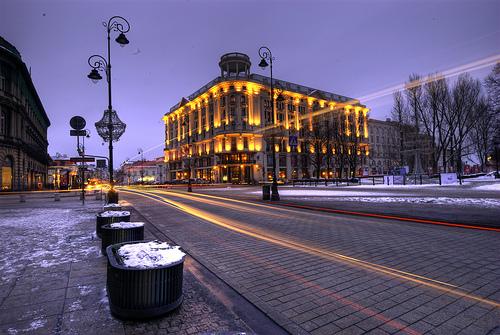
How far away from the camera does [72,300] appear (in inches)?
150

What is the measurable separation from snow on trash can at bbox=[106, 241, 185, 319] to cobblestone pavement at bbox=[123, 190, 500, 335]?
1.14 meters

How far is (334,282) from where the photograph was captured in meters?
4.38

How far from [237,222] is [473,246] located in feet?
22.6

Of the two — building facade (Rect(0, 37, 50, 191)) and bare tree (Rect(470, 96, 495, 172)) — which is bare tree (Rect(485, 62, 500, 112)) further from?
building facade (Rect(0, 37, 50, 191))

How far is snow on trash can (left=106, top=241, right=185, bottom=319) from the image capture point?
123 inches

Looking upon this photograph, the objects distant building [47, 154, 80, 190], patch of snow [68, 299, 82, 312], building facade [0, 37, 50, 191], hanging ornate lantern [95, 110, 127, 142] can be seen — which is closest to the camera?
patch of snow [68, 299, 82, 312]

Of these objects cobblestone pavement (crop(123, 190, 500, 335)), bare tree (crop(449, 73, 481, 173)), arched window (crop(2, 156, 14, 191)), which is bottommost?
cobblestone pavement (crop(123, 190, 500, 335))

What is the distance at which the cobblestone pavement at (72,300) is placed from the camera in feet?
10.1

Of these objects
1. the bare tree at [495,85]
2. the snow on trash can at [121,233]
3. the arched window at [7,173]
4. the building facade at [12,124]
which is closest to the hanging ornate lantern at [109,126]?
the snow on trash can at [121,233]

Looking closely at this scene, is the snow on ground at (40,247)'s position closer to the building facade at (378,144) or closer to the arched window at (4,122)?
the arched window at (4,122)

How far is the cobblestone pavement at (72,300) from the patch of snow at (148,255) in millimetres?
649

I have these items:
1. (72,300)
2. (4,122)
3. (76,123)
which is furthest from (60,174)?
(72,300)

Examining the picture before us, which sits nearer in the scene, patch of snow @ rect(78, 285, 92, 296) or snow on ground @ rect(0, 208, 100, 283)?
patch of snow @ rect(78, 285, 92, 296)

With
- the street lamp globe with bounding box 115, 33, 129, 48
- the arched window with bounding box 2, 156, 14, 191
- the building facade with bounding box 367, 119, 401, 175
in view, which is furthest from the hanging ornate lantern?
the building facade with bounding box 367, 119, 401, 175
